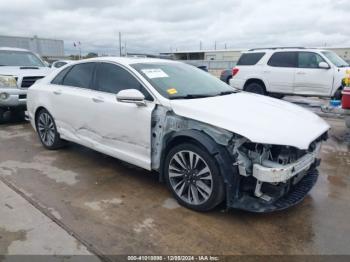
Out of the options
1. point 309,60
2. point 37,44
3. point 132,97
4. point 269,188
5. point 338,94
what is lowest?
point 269,188

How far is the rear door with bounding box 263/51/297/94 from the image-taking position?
9.99m

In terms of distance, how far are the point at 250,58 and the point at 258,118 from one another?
8300 millimetres

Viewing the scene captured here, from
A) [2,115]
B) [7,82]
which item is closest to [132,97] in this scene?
[7,82]

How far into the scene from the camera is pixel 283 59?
400 inches

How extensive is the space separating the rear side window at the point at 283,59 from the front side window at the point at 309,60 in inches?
7.1

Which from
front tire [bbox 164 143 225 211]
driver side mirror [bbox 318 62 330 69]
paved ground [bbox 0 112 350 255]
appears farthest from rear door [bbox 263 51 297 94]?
front tire [bbox 164 143 225 211]

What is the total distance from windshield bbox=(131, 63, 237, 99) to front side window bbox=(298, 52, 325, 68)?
248 inches

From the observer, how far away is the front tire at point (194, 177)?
3.07 meters

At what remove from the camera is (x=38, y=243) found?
274cm

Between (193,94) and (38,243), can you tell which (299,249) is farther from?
(38,243)

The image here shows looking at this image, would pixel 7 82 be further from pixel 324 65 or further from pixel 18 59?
pixel 324 65

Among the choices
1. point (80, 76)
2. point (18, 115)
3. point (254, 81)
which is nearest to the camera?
point (80, 76)

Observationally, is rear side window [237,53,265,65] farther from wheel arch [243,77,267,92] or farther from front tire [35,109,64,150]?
front tire [35,109,64,150]

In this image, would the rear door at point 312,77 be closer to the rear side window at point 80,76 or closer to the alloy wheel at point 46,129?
the rear side window at point 80,76
